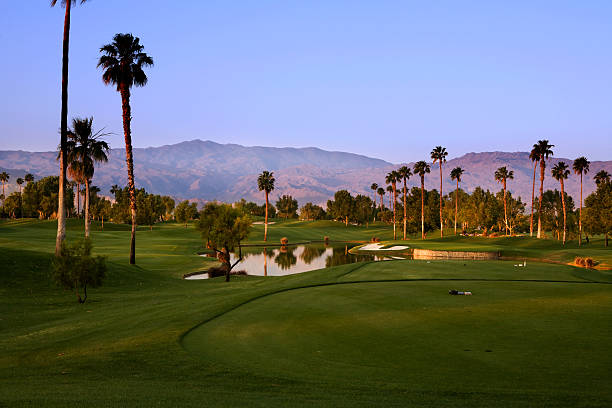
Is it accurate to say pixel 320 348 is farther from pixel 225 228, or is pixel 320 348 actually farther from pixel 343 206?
pixel 343 206

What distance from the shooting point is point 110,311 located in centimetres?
1962

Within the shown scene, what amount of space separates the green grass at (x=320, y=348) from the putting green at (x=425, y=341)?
0.04 meters

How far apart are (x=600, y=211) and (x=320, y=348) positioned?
7258 cm

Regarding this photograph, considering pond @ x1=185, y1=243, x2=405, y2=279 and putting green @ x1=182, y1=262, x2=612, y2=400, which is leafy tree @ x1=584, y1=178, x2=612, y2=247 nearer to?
pond @ x1=185, y1=243, x2=405, y2=279

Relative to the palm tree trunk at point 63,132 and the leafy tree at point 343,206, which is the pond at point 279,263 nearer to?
the palm tree trunk at point 63,132

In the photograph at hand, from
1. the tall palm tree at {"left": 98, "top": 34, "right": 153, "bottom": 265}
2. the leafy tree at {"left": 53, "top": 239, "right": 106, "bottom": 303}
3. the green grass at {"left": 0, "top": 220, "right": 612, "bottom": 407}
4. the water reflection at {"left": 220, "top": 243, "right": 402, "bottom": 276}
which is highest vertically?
the tall palm tree at {"left": 98, "top": 34, "right": 153, "bottom": 265}

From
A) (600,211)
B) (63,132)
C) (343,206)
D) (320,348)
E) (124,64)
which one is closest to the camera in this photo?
(320,348)

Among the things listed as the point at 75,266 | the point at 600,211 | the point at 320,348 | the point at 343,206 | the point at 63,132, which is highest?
the point at 63,132

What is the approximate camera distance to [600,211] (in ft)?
224

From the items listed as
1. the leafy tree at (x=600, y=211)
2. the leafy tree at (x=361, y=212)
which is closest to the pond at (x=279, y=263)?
the leafy tree at (x=600, y=211)

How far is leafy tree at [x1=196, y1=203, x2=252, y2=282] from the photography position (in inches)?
1599

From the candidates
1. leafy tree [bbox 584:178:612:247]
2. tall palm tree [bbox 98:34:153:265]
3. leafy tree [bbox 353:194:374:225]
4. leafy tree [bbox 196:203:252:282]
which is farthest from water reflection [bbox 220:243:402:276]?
leafy tree [bbox 353:194:374:225]

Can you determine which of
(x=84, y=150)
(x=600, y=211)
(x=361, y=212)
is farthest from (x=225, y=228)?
(x=361, y=212)

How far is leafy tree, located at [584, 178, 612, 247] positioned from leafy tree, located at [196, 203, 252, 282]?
182 feet
